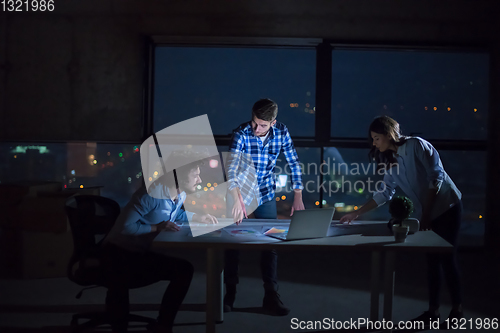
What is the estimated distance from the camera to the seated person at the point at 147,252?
6.32 ft

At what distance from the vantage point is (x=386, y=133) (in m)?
2.22

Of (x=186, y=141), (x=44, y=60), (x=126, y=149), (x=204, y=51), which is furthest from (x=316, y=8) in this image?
(x=44, y=60)

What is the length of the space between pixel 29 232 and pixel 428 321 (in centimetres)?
325

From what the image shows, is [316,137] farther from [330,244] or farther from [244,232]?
[330,244]

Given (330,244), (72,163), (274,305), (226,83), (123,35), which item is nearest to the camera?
(330,244)

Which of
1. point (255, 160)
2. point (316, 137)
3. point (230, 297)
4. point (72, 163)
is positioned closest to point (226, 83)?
point (316, 137)

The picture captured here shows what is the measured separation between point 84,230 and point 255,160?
1.18 m

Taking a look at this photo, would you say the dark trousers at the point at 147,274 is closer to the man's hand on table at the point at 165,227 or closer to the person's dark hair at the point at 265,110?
the man's hand on table at the point at 165,227

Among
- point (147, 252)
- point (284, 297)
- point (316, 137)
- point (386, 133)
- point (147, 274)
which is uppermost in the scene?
point (316, 137)

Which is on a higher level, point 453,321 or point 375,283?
point 375,283

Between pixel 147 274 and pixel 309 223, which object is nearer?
pixel 309 223

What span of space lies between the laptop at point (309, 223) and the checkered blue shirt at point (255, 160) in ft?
2.57

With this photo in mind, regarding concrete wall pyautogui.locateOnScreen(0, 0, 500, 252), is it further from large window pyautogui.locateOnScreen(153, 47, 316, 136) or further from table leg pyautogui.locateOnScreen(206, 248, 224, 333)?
table leg pyautogui.locateOnScreen(206, 248, 224, 333)

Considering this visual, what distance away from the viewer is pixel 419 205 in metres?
2.27
